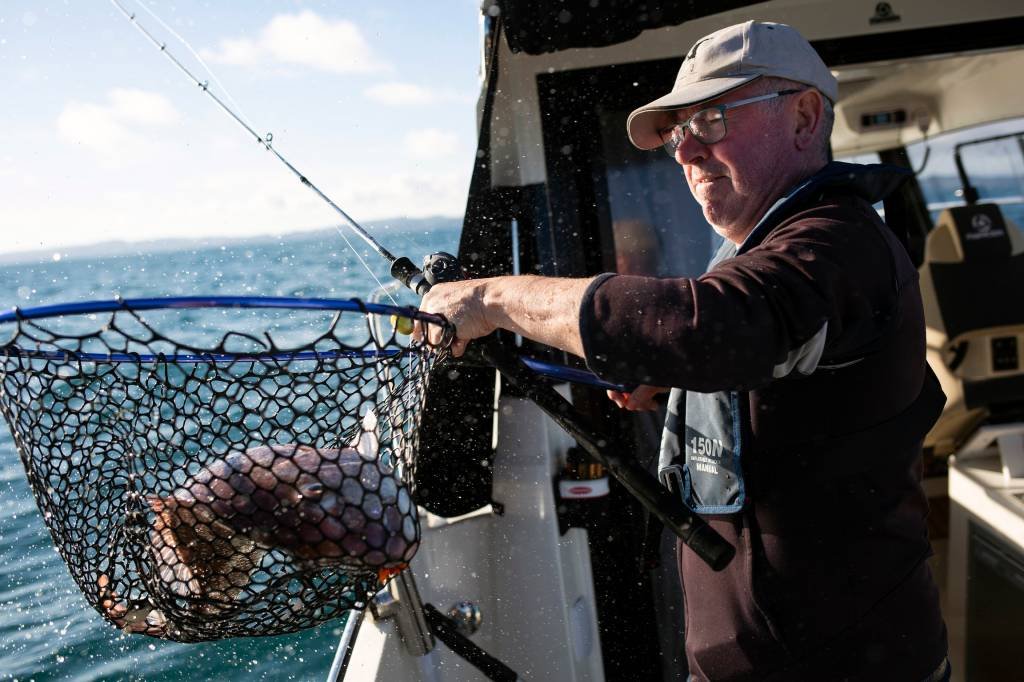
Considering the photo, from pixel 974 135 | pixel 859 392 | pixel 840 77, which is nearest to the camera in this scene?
pixel 859 392

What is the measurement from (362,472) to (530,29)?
181cm

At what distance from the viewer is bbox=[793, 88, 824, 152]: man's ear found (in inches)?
69.5

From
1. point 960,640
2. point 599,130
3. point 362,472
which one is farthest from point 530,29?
point 960,640

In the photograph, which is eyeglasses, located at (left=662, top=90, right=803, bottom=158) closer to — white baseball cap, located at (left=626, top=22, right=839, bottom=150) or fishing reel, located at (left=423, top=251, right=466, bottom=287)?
white baseball cap, located at (left=626, top=22, right=839, bottom=150)

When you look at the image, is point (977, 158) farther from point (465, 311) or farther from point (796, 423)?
point (465, 311)

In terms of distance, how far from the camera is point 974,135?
5.83 metres

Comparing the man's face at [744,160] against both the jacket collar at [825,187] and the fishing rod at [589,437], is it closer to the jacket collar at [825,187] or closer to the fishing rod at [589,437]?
the jacket collar at [825,187]

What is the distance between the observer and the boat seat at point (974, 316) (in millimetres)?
4539

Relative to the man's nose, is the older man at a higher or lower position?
lower

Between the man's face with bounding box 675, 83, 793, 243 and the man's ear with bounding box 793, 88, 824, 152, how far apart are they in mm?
38

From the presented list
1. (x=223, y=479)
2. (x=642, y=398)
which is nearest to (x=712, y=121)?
(x=642, y=398)

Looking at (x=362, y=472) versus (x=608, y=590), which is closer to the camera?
(x=362, y=472)

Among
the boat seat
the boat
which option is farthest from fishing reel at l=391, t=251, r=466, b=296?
the boat seat

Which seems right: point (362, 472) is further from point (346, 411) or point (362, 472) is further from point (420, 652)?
point (420, 652)
